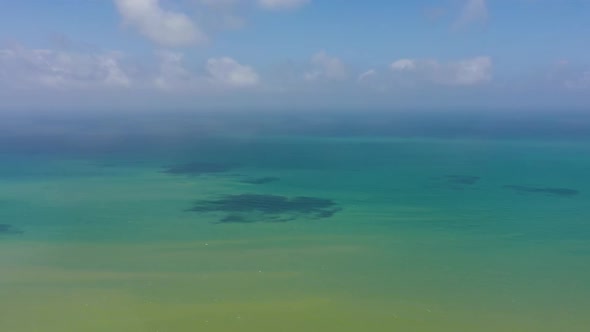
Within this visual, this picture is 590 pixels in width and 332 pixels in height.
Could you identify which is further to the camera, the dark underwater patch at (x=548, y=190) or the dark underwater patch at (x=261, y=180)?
the dark underwater patch at (x=261, y=180)

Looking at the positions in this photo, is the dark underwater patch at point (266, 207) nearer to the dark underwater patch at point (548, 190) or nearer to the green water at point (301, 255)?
the green water at point (301, 255)

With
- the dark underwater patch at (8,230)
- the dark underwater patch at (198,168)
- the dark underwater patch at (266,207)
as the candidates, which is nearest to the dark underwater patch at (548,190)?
the dark underwater patch at (266,207)

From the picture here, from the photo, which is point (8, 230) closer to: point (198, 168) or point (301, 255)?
point (301, 255)

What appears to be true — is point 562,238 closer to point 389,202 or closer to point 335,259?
point 389,202

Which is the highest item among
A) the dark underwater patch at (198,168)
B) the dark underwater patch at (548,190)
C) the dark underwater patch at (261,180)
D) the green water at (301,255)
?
the dark underwater patch at (198,168)

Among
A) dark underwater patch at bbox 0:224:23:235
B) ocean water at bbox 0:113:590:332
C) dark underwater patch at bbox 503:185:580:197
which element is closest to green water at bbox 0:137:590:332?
ocean water at bbox 0:113:590:332

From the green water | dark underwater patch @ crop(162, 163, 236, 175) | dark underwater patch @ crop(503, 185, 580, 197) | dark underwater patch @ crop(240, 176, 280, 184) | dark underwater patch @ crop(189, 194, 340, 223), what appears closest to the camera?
the green water

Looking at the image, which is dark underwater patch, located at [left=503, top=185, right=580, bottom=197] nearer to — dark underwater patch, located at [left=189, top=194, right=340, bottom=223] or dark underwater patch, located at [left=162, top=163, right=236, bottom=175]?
dark underwater patch, located at [left=189, top=194, right=340, bottom=223]
